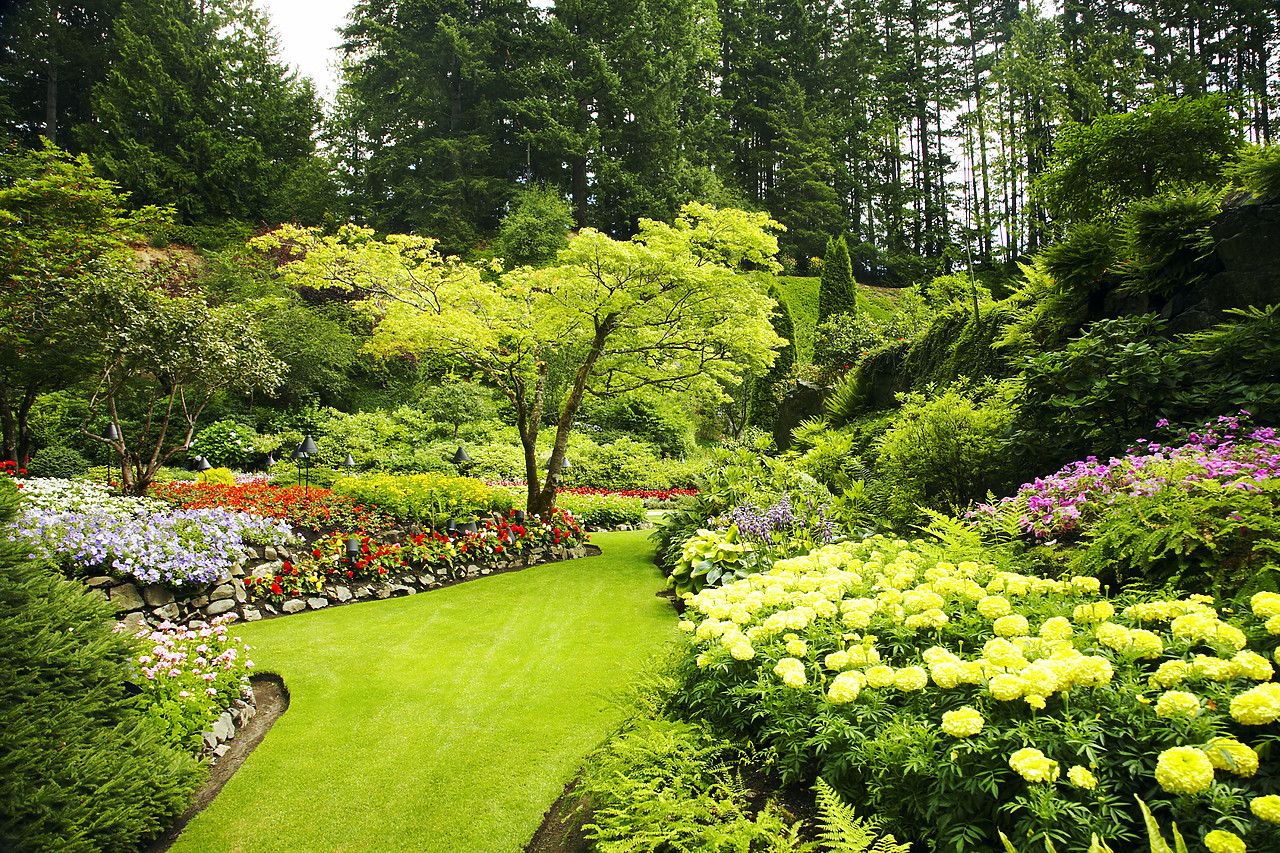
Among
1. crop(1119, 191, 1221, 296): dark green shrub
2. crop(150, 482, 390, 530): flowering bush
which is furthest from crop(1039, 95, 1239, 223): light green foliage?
crop(150, 482, 390, 530): flowering bush

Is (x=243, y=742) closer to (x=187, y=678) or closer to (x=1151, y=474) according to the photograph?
(x=187, y=678)

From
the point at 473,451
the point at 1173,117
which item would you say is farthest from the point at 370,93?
the point at 1173,117

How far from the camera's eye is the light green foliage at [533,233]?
71.3ft

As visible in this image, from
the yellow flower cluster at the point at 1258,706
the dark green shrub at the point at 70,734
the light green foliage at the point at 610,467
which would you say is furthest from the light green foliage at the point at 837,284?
the dark green shrub at the point at 70,734

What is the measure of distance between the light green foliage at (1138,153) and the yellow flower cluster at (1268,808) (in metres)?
7.47

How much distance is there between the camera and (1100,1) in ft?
83.0

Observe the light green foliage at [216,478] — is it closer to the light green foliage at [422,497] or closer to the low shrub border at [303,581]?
the light green foliage at [422,497]

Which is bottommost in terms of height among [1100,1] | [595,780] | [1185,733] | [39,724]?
[595,780]

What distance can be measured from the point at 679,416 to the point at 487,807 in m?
16.9

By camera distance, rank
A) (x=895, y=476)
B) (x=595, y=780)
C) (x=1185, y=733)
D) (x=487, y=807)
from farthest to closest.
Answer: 1. (x=895, y=476)
2. (x=487, y=807)
3. (x=595, y=780)
4. (x=1185, y=733)

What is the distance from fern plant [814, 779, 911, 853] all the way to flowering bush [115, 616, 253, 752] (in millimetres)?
3368

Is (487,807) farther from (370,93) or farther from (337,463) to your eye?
(370,93)

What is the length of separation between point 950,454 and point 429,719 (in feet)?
16.6

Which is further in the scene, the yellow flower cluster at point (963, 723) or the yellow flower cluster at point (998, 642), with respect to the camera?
the yellow flower cluster at point (963, 723)
